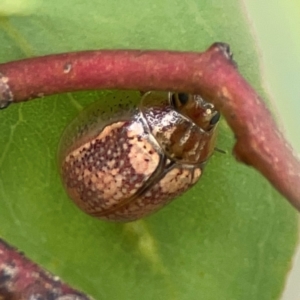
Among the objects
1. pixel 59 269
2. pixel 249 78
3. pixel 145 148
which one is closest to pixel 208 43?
pixel 249 78

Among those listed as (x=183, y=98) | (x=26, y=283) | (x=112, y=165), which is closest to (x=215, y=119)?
(x=183, y=98)

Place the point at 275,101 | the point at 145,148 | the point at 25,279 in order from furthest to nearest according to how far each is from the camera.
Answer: the point at 275,101 → the point at 145,148 → the point at 25,279

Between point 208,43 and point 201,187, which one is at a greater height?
point 208,43

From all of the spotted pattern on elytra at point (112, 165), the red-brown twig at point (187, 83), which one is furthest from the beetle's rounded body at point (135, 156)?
the red-brown twig at point (187, 83)

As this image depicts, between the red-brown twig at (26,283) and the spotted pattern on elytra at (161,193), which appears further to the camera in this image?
the spotted pattern on elytra at (161,193)

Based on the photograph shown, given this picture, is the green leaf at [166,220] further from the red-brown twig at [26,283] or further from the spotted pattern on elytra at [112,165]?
the red-brown twig at [26,283]

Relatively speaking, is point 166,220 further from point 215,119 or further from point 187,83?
point 187,83

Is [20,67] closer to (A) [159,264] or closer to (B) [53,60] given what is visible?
(B) [53,60]
